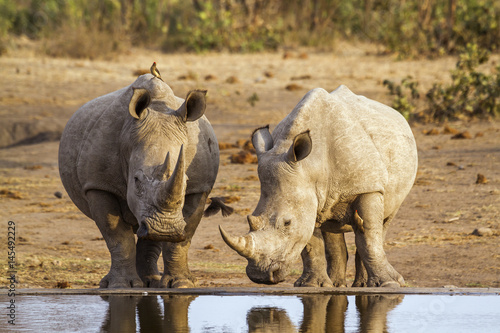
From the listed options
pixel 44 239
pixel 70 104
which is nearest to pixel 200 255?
pixel 44 239

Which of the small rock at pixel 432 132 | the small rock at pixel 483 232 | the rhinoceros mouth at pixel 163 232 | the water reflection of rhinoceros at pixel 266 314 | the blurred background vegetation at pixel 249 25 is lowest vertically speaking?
the water reflection of rhinoceros at pixel 266 314

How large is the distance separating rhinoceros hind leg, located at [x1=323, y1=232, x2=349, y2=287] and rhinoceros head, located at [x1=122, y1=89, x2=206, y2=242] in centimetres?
145

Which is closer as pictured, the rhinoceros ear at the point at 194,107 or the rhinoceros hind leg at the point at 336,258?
the rhinoceros ear at the point at 194,107

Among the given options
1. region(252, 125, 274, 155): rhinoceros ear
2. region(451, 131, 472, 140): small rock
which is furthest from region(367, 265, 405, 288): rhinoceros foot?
region(451, 131, 472, 140): small rock

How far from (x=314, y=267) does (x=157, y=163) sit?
1.48 meters

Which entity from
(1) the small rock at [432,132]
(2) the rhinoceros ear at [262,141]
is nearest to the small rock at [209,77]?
(1) the small rock at [432,132]

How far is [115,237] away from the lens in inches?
258

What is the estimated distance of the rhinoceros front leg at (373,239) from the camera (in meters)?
6.14

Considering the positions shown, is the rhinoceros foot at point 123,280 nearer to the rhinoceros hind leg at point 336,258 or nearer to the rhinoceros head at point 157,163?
the rhinoceros head at point 157,163

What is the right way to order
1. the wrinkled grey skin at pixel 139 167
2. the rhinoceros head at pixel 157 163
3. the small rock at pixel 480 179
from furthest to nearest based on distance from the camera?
the small rock at pixel 480 179, the wrinkled grey skin at pixel 139 167, the rhinoceros head at pixel 157 163

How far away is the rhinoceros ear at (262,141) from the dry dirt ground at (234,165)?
1.63m

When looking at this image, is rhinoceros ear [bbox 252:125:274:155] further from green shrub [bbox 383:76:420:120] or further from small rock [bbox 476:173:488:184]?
green shrub [bbox 383:76:420:120]

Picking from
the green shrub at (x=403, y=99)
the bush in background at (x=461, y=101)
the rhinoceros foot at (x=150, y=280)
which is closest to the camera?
the rhinoceros foot at (x=150, y=280)

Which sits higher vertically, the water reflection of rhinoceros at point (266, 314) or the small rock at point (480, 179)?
the small rock at point (480, 179)
